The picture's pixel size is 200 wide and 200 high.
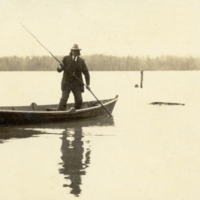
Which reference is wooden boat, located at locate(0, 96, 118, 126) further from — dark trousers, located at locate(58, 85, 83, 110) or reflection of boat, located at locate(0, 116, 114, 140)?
dark trousers, located at locate(58, 85, 83, 110)

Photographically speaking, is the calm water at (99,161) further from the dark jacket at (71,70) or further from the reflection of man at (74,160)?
the dark jacket at (71,70)

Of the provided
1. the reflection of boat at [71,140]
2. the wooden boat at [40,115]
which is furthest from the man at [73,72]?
the reflection of boat at [71,140]

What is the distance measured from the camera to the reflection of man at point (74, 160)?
21.7 ft

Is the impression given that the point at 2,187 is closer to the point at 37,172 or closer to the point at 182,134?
the point at 37,172

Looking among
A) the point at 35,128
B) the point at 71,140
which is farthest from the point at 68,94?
the point at 71,140

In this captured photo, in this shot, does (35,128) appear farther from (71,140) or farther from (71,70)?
(71,70)

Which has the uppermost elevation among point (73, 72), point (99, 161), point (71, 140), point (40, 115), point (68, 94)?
point (73, 72)

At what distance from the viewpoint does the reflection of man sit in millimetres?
6617

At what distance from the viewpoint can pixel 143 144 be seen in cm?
984

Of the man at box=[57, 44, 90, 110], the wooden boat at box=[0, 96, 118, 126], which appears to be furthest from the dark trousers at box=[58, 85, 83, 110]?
the wooden boat at box=[0, 96, 118, 126]

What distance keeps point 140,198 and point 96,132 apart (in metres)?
4.70

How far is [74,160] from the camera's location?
7.84 meters

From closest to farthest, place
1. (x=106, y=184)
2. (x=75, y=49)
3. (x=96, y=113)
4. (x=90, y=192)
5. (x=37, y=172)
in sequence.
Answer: (x=90, y=192), (x=106, y=184), (x=37, y=172), (x=75, y=49), (x=96, y=113)

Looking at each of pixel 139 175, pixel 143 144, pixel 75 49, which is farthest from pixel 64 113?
pixel 139 175
